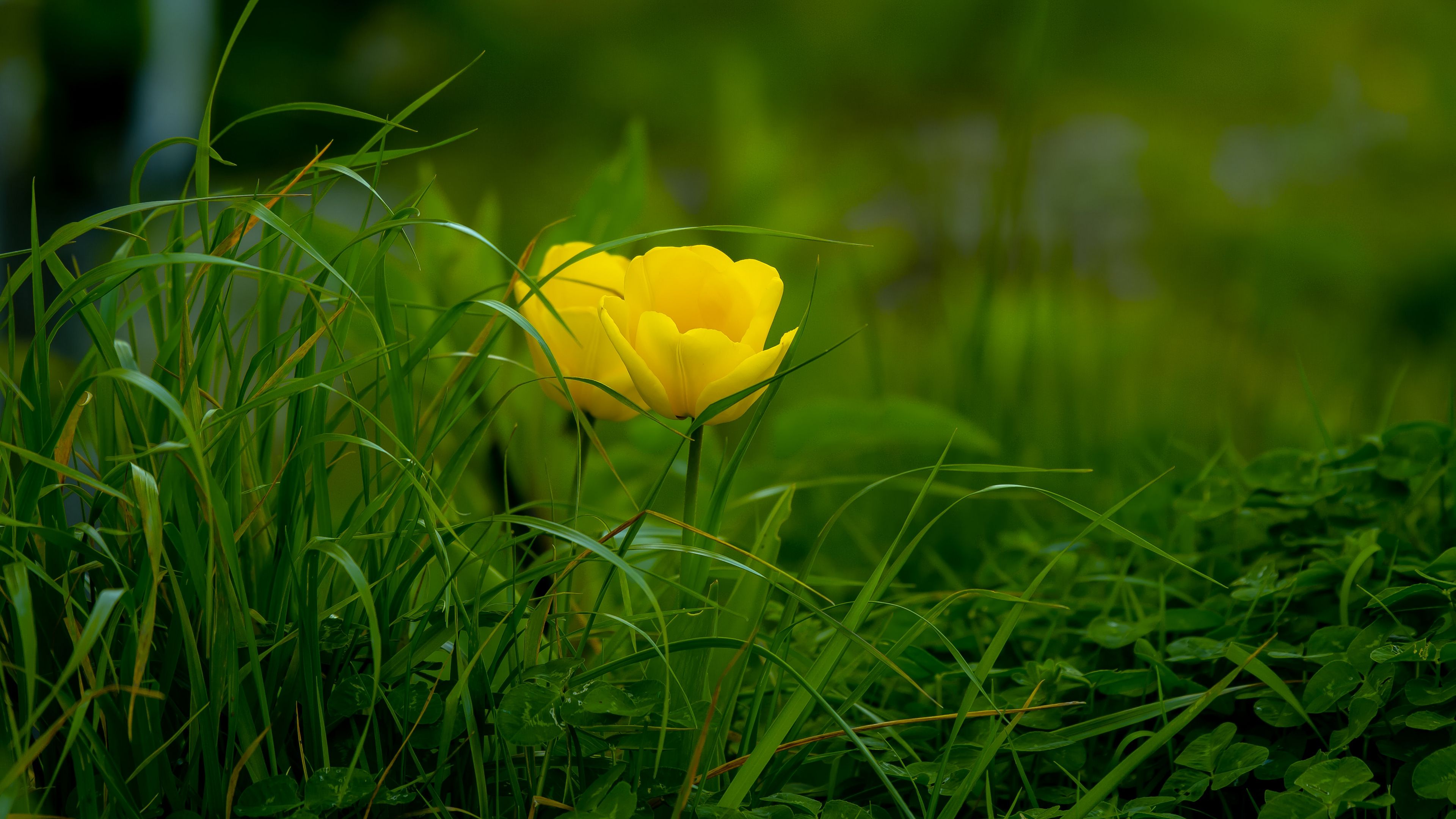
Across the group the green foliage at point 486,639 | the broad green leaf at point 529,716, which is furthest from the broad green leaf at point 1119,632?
the broad green leaf at point 529,716

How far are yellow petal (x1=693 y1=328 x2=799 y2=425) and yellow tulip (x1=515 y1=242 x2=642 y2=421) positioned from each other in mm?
77

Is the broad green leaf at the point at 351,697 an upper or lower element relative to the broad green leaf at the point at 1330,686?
upper

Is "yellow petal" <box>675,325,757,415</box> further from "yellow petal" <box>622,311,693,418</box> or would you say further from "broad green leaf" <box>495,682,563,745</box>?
"broad green leaf" <box>495,682,563,745</box>

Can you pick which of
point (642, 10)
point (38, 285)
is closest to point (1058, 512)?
point (38, 285)

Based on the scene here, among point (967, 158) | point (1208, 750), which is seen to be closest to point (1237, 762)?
point (1208, 750)

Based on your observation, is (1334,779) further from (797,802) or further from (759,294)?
(759,294)

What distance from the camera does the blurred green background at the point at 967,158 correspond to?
4.85 ft

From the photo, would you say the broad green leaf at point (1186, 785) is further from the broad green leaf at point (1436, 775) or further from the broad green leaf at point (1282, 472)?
the broad green leaf at point (1282, 472)

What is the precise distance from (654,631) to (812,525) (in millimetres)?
657

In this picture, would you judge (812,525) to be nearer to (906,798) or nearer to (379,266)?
(906,798)

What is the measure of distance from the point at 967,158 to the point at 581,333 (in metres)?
2.57

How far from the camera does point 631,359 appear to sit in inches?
20.3

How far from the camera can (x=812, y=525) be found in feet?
4.17

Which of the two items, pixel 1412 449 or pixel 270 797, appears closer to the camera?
pixel 270 797
